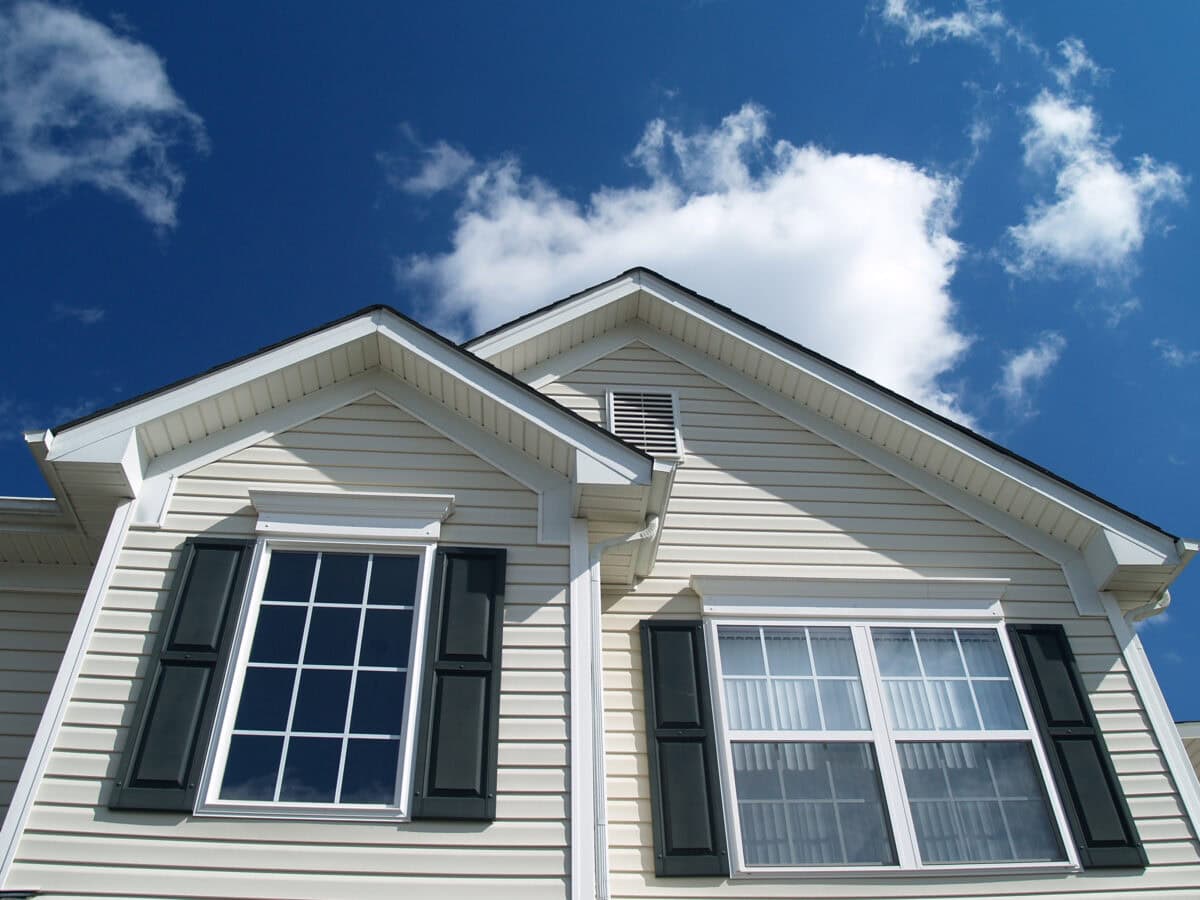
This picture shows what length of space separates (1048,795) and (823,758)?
1553mm

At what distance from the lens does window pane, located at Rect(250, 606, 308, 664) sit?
19.7ft

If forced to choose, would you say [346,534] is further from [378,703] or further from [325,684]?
[378,703]

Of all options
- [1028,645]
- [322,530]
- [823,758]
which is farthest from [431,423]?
[1028,645]

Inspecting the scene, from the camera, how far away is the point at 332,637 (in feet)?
20.0

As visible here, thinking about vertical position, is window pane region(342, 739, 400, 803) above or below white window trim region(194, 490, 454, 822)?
below

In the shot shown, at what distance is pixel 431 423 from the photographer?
23.6ft

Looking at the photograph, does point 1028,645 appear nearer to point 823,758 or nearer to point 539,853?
point 823,758

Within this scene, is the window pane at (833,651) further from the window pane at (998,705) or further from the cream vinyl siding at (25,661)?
the cream vinyl siding at (25,661)

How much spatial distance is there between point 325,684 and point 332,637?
319 mm

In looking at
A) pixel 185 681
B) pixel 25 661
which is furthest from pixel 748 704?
pixel 25 661

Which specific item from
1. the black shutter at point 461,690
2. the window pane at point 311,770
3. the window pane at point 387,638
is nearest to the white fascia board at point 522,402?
the black shutter at point 461,690

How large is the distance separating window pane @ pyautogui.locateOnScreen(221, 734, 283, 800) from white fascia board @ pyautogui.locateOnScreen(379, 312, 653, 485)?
271 cm

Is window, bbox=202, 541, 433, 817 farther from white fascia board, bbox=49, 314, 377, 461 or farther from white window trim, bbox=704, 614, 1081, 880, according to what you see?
white window trim, bbox=704, 614, 1081, 880

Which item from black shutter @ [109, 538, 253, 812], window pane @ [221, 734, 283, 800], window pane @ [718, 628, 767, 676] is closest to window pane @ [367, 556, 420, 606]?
black shutter @ [109, 538, 253, 812]
